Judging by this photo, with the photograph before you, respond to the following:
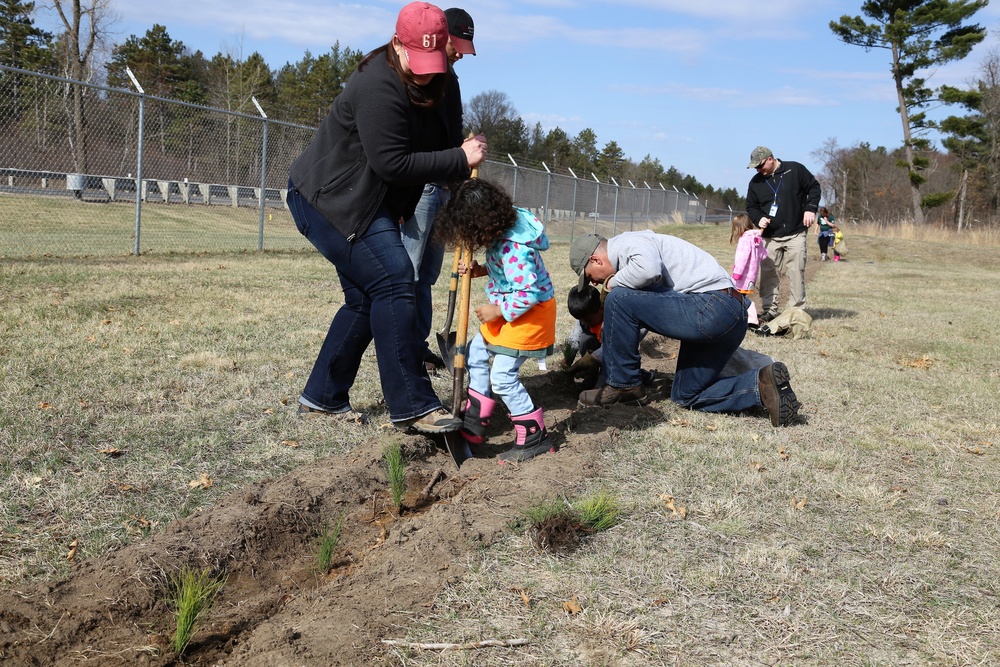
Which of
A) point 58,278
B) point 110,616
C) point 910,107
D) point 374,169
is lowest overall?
point 110,616

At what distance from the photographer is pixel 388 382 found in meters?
3.89

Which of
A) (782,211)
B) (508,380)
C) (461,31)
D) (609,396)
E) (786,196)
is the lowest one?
(609,396)

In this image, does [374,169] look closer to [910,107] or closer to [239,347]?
[239,347]

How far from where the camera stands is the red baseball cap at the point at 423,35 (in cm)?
341

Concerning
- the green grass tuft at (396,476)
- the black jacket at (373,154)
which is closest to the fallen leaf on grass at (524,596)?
the green grass tuft at (396,476)

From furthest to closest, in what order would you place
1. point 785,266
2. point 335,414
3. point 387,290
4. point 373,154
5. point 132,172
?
point 132,172 → point 785,266 → point 335,414 → point 387,290 → point 373,154

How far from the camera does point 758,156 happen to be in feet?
30.3

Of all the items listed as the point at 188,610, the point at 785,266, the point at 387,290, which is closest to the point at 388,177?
the point at 387,290

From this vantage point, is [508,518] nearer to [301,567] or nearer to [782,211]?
[301,567]

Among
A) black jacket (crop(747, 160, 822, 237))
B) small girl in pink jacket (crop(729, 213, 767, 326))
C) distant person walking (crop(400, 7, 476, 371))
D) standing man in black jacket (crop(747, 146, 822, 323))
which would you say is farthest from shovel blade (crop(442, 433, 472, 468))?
black jacket (crop(747, 160, 822, 237))

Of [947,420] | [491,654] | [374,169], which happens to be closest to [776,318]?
[947,420]

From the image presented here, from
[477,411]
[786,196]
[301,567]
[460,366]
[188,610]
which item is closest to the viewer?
[188,610]

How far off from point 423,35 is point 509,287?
4.25 ft

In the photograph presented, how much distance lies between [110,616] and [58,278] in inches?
281
